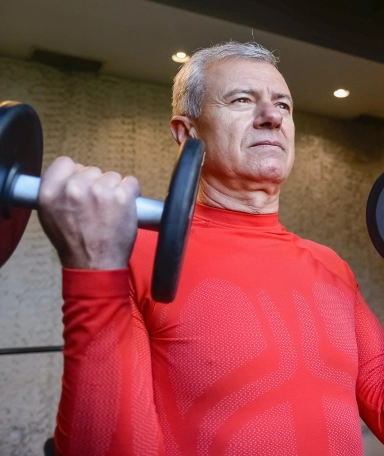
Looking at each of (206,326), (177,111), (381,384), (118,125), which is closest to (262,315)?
(206,326)

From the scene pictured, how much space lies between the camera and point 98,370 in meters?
0.55

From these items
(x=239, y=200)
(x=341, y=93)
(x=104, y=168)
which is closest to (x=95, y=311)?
(x=239, y=200)

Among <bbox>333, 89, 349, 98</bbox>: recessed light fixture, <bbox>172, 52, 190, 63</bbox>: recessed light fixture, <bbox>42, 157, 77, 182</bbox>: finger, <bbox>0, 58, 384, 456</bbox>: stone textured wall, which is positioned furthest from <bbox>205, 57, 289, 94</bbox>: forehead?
<bbox>333, 89, 349, 98</bbox>: recessed light fixture

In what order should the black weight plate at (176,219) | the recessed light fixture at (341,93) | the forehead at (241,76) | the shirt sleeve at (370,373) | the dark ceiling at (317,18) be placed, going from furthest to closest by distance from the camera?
1. the recessed light fixture at (341,93)
2. the dark ceiling at (317,18)
3. the forehead at (241,76)
4. the shirt sleeve at (370,373)
5. the black weight plate at (176,219)

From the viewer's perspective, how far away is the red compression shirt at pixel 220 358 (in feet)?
1.81

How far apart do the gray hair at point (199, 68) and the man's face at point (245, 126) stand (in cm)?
2

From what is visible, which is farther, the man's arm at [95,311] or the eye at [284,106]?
the eye at [284,106]

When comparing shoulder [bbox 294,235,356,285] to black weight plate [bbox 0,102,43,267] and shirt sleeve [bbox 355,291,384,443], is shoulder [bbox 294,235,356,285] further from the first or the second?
black weight plate [bbox 0,102,43,267]

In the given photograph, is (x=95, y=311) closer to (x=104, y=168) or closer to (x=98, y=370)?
(x=98, y=370)

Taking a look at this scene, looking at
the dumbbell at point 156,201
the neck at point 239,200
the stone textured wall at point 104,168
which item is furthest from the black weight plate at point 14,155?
the stone textured wall at point 104,168

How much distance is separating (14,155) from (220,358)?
0.41m

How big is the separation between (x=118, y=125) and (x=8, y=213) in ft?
7.66

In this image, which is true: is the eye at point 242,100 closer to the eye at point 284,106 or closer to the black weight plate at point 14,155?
the eye at point 284,106

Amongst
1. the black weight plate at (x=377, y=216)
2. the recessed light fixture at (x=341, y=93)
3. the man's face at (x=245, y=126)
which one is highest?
the recessed light fixture at (x=341, y=93)
